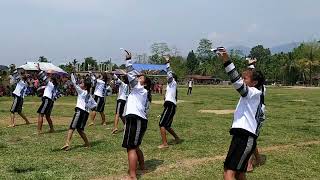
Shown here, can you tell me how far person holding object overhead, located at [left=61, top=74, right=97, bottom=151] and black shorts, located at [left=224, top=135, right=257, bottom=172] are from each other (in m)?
6.05

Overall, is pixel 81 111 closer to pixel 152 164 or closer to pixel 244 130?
pixel 152 164

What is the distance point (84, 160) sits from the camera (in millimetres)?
10750

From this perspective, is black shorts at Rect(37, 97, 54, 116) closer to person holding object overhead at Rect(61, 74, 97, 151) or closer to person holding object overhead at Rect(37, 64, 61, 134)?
person holding object overhead at Rect(37, 64, 61, 134)

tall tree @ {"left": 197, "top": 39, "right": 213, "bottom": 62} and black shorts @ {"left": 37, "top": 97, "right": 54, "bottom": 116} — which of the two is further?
tall tree @ {"left": 197, "top": 39, "right": 213, "bottom": 62}

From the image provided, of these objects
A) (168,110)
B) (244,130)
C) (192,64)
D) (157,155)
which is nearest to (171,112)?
(168,110)

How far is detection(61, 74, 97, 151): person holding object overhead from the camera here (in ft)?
40.1

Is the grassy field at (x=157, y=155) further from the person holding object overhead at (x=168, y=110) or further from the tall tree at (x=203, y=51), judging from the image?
the tall tree at (x=203, y=51)

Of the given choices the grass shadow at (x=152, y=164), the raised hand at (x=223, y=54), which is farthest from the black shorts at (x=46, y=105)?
the raised hand at (x=223, y=54)

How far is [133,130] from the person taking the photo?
A: 9.14 meters

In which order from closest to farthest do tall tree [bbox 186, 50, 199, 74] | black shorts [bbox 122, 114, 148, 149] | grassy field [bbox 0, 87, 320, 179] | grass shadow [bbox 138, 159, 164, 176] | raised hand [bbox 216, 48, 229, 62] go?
raised hand [bbox 216, 48, 229, 62]
black shorts [bbox 122, 114, 148, 149]
grassy field [bbox 0, 87, 320, 179]
grass shadow [bbox 138, 159, 164, 176]
tall tree [bbox 186, 50, 199, 74]

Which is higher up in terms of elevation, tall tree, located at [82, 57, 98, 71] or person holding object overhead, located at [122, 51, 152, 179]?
tall tree, located at [82, 57, 98, 71]

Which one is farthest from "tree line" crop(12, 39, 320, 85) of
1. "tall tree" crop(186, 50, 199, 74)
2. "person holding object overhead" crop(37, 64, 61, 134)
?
"person holding object overhead" crop(37, 64, 61, 134)

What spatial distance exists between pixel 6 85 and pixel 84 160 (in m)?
29.1

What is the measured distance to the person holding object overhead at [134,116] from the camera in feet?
29.1
